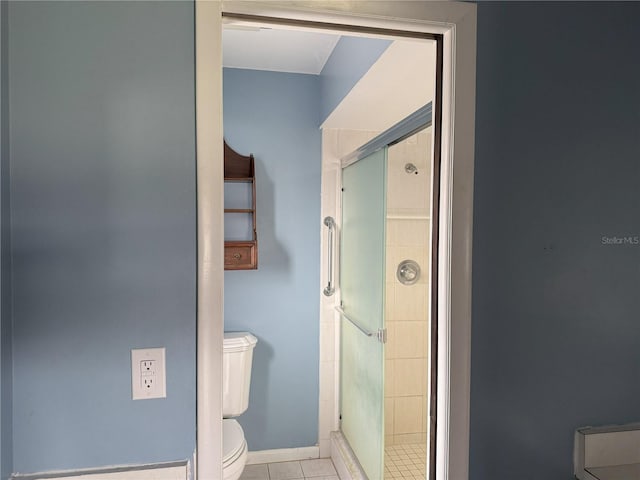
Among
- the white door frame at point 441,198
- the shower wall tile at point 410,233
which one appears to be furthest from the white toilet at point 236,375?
the white door frame at point 441,198

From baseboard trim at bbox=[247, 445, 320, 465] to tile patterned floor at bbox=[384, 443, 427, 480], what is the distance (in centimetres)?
46

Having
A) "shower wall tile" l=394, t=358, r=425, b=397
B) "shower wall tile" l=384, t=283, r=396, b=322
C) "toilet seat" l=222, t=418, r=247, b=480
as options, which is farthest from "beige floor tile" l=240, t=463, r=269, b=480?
"shower wall tile" l=384, t=283, r=396, b=322

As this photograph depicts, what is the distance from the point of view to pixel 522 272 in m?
1.22

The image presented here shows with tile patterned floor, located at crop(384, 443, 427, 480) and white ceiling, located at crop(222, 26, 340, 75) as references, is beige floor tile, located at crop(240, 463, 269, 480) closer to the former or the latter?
tile patterned floor, located at crop(384, 443, 427, 480)

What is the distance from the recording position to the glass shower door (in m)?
2.22

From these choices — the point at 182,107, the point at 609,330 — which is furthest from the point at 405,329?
the point at 182,107

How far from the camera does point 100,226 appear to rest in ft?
3.33

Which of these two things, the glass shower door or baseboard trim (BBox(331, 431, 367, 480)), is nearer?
the glass shower door

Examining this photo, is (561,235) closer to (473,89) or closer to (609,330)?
(609,330)

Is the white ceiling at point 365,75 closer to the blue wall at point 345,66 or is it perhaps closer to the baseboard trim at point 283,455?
the blue wall at point 345,66

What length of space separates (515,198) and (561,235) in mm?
169

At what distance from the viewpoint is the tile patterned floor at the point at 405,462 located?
2670 mm

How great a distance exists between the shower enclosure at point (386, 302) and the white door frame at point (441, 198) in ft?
3.21

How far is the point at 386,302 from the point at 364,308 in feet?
1.50
